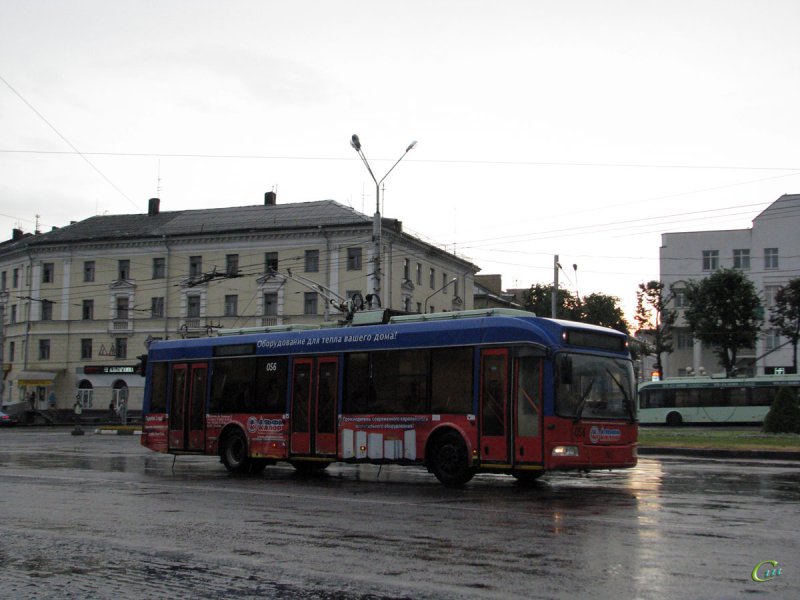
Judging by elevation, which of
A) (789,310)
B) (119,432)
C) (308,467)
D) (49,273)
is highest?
(49,273)

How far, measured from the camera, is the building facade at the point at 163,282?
64.2 metres

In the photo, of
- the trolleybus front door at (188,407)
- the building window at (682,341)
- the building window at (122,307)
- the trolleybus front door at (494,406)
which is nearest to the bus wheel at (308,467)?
the trolleybus front door at (188,407)

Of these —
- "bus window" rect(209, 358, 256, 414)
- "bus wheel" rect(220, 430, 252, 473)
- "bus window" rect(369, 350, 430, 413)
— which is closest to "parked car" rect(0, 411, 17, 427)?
"bus window" rect(209, 358, 256, 414)

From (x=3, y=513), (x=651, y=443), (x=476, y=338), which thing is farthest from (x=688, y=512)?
(x=651, y=443)

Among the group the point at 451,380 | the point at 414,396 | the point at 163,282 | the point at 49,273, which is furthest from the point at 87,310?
the point at 451,380

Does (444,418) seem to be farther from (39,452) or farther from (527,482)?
(39,452)

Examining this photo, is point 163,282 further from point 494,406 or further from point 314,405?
point 494,406

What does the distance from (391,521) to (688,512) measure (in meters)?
3.68

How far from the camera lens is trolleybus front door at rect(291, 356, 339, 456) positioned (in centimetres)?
1842

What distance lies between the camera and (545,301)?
91000 millimetres

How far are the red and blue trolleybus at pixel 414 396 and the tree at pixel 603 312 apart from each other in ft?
228

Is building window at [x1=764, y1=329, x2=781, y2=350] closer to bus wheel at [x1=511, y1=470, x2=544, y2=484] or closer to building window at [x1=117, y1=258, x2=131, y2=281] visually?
building window at [x1=117, y1=258, x2=131, y2=281]

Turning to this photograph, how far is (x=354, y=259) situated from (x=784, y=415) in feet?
115

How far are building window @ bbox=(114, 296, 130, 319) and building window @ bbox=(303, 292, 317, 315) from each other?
14.3 meters
